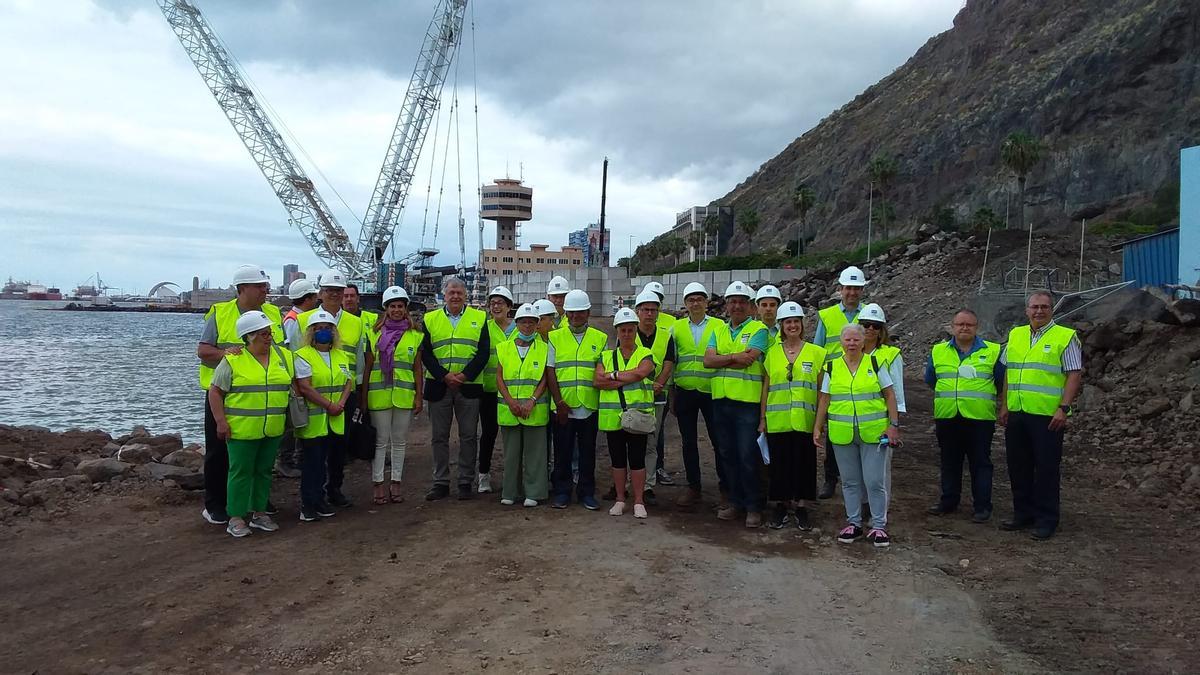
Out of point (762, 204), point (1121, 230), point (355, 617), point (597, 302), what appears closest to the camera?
point (355, 617)

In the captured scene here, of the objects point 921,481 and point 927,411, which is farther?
point 927,411

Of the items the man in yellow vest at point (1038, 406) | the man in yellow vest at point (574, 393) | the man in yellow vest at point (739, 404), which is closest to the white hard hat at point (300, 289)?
the man in yellow vest at point (574, 393)

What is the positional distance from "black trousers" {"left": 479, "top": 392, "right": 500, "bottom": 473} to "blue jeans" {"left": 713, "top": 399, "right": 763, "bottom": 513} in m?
2.05

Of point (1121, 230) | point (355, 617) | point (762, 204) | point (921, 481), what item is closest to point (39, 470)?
point (355, 617)

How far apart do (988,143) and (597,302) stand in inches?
1991

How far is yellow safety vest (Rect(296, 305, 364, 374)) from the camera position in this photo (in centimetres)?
687

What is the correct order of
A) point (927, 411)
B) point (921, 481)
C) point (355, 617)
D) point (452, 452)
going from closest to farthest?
point (355, 617) < point (921, 481) < point (452, 452) < point (927, 411)

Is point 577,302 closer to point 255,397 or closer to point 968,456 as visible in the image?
point 255,397

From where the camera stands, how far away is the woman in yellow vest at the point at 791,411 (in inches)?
237

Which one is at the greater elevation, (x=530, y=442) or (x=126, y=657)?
(x=530, y=442)

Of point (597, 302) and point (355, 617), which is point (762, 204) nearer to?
point (597, 302)

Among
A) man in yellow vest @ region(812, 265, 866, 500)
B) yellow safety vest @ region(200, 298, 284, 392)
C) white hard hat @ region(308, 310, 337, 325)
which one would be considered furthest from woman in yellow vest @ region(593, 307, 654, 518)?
yellow safety vest @ region(200, 298, 284, 392)

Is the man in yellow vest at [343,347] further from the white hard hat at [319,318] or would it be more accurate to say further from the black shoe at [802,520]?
the black shoe at [802,520]

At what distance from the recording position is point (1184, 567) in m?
5.30
